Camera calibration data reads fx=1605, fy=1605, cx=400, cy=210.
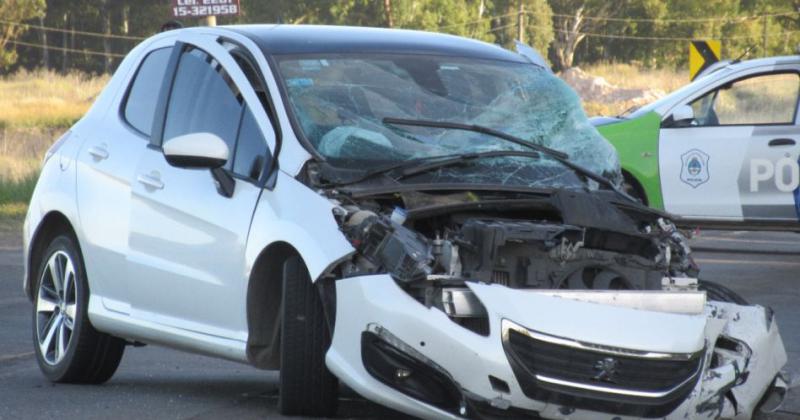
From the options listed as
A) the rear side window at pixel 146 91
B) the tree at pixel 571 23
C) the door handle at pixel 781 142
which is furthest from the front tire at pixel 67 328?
the tree at pixel 571 23

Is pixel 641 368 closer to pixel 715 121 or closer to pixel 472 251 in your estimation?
pixel 472 251

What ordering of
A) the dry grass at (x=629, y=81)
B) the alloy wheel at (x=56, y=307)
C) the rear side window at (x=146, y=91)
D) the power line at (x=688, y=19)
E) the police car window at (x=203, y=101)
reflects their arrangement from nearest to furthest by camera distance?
the police car window at (x=203, y=101)
the rear side window at (x=146, y=91)
the alloy wheel at (x=56, y=307)
the dry grass at (x=629, y=81)
the power line at (x=688, y=19)

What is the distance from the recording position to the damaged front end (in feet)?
17.8

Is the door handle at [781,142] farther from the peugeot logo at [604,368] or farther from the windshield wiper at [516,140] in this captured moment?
the peugeot logo at [604,368]

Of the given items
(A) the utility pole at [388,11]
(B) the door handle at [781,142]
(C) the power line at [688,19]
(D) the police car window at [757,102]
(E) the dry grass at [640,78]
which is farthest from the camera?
(A) the utility pole at [388,11]

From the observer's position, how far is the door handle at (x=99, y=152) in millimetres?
7574

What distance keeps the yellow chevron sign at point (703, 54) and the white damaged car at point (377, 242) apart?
51.5ft

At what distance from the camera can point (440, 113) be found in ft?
22.8

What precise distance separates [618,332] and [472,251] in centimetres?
64

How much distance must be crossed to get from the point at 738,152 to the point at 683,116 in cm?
55

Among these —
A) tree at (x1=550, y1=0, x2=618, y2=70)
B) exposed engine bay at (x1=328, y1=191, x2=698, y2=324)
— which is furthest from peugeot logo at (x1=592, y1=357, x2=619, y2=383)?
tree at (x1=550, y1=0, x2=618, y2=70)

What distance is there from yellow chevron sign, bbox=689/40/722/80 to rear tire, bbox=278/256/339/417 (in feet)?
57.9

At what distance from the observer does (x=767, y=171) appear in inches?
525

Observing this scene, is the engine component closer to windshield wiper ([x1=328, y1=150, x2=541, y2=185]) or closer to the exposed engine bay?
the exposed engine bay
